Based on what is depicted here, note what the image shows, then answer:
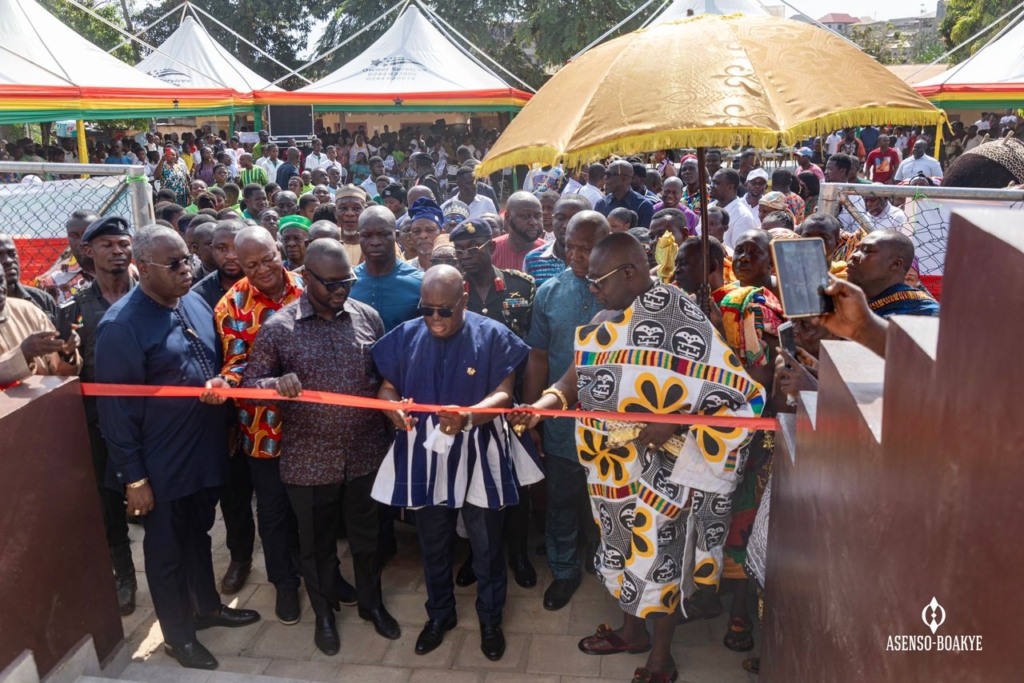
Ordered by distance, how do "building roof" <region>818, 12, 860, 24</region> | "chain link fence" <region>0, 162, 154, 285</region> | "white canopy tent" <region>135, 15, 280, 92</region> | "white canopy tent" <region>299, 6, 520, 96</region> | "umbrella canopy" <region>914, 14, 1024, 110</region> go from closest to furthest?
"chain link fence" <region>0, 162, 154, 285</region>
"umbrella canopy" <region>914, 14, 1024, 110</region>
"white canopy tent" <region>299, 6, 520, 96</region>
"white canopy tent" <region>135, 15, 280, 92</region>
"building roof" <region>818, 12, 860, 24</region>

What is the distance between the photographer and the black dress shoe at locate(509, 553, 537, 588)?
462 cm

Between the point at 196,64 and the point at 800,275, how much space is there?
65.4ft

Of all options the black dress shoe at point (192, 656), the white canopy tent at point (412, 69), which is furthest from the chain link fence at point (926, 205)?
the white canopy tent at point (412, 69)

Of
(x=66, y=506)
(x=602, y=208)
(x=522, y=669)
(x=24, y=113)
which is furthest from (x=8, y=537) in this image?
(x=24, y=113)

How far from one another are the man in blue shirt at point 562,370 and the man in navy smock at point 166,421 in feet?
5.41

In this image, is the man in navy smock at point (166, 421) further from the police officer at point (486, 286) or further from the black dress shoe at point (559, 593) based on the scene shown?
the black dress shoe at point (559, 593)

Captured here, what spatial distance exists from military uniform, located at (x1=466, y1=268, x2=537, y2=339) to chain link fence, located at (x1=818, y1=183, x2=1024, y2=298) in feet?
6.90

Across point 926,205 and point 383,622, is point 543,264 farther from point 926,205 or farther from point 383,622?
point 926,205

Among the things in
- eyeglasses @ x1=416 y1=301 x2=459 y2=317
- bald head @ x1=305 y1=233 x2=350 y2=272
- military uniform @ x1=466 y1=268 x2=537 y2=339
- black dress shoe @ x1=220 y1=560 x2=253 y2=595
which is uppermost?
bald head @ x1=305 y1=233 x2=350 y2=272

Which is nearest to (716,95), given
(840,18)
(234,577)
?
(234,577)

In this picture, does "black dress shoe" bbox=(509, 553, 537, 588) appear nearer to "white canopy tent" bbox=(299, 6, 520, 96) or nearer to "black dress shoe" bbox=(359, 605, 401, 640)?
"black dress shoe" bbox=(359, 605, 401, 640)

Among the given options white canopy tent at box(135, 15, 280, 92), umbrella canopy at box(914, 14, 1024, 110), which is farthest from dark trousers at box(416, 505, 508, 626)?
white canopy tent at box(135, 15, 280, 92)

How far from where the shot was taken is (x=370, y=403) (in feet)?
12.6

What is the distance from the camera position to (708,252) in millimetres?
3973
